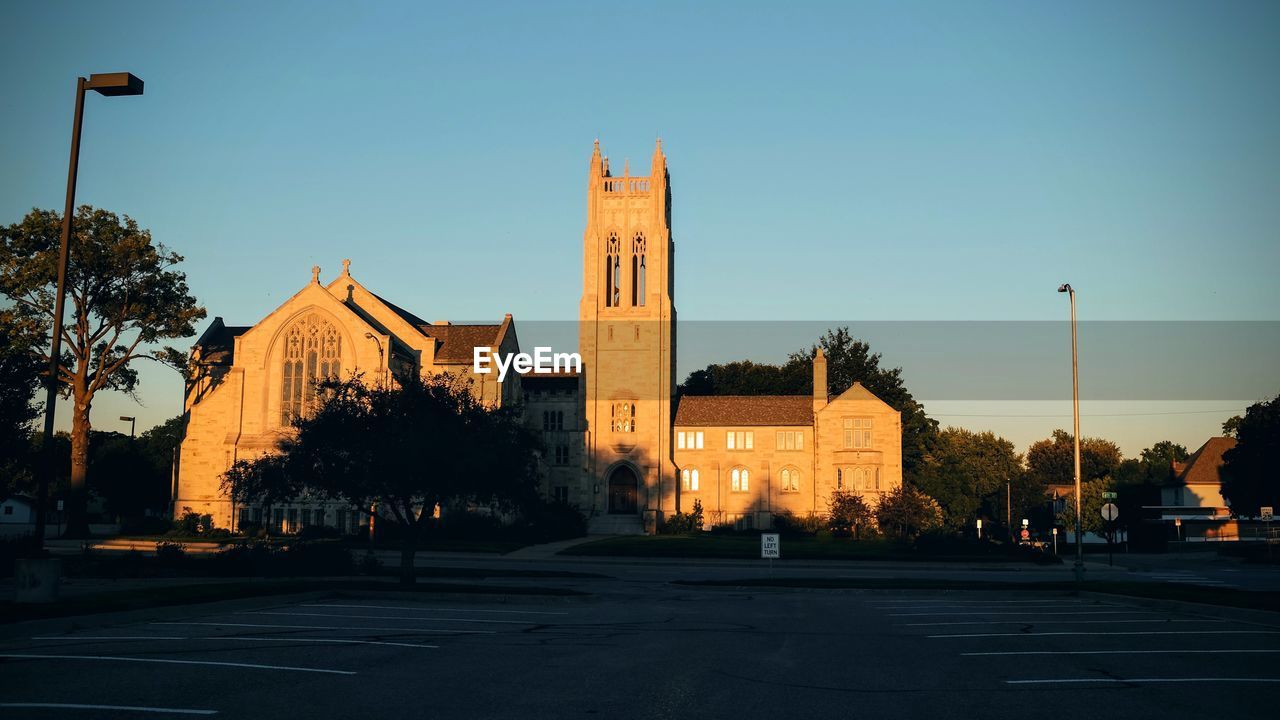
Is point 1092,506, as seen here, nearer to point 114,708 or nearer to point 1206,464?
point 1206,464

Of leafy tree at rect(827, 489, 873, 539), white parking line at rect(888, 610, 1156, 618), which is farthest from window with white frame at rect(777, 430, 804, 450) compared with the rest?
white parking line at rect(888, 610, 1156, 618)

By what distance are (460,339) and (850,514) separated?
29.3 metres

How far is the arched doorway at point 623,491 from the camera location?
74.1 meters

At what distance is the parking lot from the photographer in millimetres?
11312

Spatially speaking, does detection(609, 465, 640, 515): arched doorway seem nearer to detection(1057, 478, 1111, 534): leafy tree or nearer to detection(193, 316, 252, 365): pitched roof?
detection(193, 316, 252, 365): pitched roof

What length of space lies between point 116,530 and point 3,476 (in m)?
22.7

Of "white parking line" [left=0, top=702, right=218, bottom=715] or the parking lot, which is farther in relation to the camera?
the parking lot

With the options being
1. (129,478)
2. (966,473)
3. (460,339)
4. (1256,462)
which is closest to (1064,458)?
(966,473)

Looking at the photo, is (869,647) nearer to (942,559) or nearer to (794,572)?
(794,572)

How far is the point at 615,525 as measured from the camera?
72438 mm

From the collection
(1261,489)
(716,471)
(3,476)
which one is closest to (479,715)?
(3,476)

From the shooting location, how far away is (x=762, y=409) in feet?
247

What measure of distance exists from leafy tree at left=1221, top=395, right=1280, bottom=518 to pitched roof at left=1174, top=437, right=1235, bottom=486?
26.3 metres

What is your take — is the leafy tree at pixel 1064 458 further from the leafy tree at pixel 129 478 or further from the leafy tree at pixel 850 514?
the leafy tree at pixel 129 478
